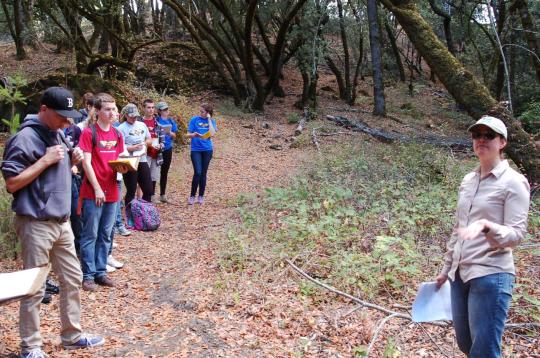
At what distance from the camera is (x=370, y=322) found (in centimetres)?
453

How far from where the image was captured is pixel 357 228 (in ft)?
21.5

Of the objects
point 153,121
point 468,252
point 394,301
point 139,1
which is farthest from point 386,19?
point 468,252

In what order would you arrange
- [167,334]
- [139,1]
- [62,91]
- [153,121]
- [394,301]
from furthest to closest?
[139,1], [153,121], [394,301], [167,334], [62,91]

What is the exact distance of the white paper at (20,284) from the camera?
2.74 metres

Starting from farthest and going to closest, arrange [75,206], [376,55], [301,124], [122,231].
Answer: [376,55] < [301,124] < [122,231] < [75,206]

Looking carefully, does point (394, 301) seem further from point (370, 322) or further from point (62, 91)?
point (62, 91)

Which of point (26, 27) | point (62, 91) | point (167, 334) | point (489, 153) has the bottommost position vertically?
point (167, 334)

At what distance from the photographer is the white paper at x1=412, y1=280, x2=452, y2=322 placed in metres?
3.25

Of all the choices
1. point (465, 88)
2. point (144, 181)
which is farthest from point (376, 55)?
point (144, 181)

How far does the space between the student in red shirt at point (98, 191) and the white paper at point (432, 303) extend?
326 cm

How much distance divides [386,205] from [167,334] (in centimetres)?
417

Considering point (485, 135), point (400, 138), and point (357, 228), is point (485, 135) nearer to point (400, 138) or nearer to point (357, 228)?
point (357, 228)

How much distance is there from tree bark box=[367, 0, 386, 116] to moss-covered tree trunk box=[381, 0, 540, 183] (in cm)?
945

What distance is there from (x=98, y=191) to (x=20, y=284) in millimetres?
2096
